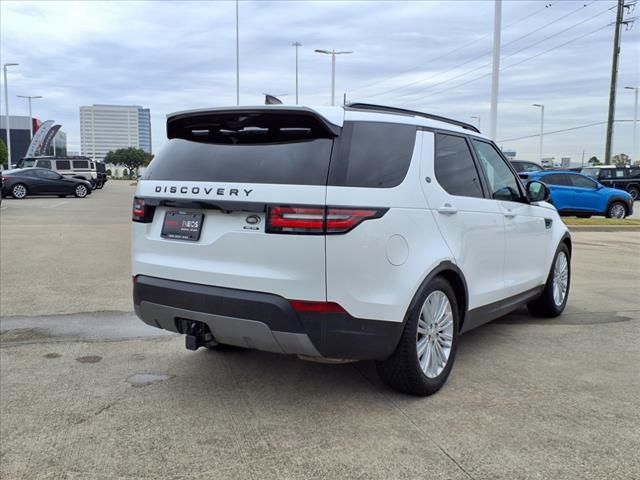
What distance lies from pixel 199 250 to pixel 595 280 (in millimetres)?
6494

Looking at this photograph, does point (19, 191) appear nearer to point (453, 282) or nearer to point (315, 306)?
point (453, 282)

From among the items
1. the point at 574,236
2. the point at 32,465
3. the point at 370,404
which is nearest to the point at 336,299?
the point at 370,404

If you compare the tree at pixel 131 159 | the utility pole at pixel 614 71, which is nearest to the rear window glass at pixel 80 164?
the utility pole at pixel 614 71

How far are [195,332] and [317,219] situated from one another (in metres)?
1.09

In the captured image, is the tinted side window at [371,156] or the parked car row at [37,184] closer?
the tinted side window at [371,156]

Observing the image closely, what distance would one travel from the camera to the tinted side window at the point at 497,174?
15.3 ft

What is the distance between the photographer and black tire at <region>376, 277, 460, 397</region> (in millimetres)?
3557

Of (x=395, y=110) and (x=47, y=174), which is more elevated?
(x=395, y=110)

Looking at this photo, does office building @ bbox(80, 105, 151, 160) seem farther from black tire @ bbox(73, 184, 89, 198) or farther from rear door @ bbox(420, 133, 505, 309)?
rear door @ bbox(420, 133, 505, 309)

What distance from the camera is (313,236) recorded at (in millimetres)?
3242

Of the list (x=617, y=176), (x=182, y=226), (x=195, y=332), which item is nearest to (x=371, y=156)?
(x=182, y=226)

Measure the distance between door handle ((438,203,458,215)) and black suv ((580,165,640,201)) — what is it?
1138 inches

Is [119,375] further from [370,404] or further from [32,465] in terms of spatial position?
[370,404]

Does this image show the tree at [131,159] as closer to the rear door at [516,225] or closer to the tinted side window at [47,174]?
the tinted side window at [47,174]
